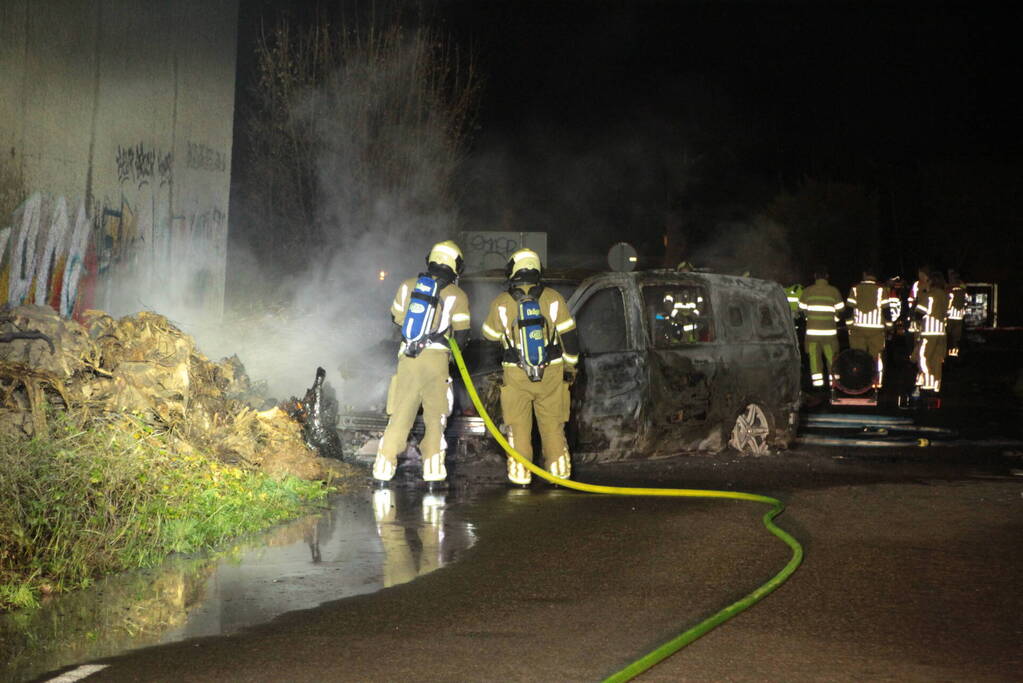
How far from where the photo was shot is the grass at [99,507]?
5.95 metres

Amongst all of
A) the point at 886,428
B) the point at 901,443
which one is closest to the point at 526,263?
the point at 901,443

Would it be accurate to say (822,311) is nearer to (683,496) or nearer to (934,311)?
(934,311)

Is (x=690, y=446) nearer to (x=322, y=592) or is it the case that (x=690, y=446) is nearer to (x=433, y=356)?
(x=433, y=356)

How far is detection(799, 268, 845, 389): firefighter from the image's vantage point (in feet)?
59.4

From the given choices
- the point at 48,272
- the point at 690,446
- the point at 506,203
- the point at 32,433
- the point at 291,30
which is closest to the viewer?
the point at 32,433

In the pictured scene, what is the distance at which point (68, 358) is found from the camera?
8.20m

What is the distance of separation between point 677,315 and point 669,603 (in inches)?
206

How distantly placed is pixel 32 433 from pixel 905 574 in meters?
5.19

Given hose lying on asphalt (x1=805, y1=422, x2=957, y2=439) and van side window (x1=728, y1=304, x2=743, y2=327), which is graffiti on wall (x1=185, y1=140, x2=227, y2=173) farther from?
hose lying on asphalt (x1=805, y1=422, x2=957, y2=439)

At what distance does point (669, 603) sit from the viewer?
Result: 579cm

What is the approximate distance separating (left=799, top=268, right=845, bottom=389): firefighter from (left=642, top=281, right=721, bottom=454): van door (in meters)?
7.66

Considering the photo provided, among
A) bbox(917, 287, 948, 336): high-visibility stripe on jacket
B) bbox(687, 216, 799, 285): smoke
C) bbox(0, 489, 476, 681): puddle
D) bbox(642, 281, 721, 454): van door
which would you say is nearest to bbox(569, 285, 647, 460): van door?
bbox(642, 281, 721, 454): van door

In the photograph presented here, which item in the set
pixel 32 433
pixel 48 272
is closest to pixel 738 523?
pixel 32 433

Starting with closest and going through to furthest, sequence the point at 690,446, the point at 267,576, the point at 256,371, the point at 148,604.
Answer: the point at 148,604
the point at 267,576
the point at 690,446
the point at 256,371
